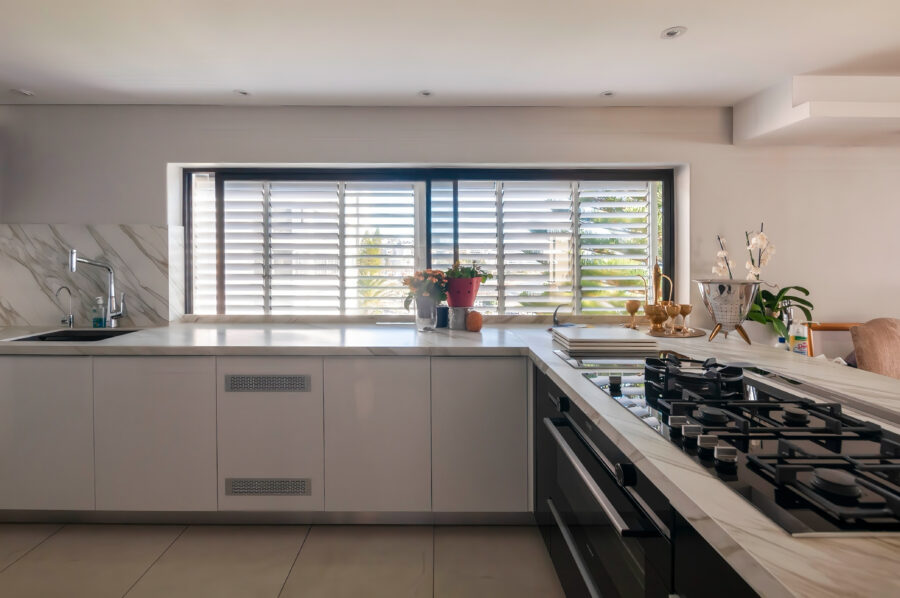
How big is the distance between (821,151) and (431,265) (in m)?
2.33

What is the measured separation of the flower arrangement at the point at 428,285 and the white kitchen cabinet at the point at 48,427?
1558 mm

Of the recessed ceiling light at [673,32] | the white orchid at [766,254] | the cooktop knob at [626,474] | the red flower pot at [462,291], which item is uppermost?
the recessed ceiling light at [673,32]

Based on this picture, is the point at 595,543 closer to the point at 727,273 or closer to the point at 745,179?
the point at 727,273

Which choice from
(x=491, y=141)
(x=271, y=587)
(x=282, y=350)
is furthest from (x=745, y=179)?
(x=271, y=587)

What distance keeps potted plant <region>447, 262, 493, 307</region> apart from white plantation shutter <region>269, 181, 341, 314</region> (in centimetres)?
81

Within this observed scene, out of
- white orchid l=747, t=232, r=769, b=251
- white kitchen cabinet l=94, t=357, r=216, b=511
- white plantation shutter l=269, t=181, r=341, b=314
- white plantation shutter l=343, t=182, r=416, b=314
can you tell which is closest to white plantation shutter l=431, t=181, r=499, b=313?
white plantation shutter l=343, t=182, r=416, b=314

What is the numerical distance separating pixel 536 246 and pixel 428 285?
32.4 inches

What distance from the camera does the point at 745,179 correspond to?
10.1 feet

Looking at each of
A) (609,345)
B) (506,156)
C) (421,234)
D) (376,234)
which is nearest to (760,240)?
(609,345)

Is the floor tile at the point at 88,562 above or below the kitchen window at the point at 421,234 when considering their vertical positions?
below

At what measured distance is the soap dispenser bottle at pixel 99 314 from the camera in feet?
9.94

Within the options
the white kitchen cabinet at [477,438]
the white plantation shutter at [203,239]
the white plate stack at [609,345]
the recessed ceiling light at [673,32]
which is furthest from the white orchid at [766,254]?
the white plantation shutter at [203,239]

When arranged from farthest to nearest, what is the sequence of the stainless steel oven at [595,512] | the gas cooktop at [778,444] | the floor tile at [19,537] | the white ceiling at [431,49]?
1. the floor tile at [19,537]
2. the white ceiling at [431,49]
3. the stainless steel oven at [595,512]
4. the gas cooktop at [778,444]

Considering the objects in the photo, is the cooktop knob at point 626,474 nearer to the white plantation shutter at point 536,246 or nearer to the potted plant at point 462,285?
the potted plant at point 462,285
